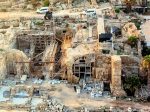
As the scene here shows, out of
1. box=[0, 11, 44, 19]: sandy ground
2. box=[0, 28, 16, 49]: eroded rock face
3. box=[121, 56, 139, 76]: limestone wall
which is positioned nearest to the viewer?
box=[121, 56, 139, 76]: limestone wall

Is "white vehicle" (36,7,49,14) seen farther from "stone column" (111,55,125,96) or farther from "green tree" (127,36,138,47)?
"stone column" (111,55,125,96)

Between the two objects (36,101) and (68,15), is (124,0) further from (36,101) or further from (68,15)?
(36,101)

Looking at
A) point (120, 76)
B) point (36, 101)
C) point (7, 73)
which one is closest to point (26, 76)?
point (7, 73)

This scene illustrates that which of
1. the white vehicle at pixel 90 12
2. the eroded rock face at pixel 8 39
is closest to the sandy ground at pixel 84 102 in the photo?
the eroded rock face at pixel 8 39

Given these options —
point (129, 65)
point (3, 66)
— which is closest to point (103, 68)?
point (129, 65)

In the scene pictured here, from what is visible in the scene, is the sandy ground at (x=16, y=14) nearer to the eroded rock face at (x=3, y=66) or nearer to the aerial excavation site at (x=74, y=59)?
the aerial excavation site at (x=74, y=59)

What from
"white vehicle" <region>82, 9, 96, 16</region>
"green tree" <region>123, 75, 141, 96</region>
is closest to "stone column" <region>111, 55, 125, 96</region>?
"green tree" <region>123, 75, 141, 96</region>

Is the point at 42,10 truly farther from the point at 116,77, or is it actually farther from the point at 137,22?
the point at 116,77

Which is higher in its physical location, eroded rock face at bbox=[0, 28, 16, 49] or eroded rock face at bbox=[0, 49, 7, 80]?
eroded rock face at bbox=[0, 28, 16, 49]
